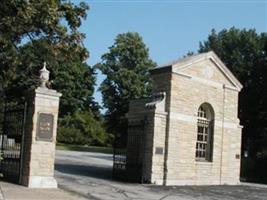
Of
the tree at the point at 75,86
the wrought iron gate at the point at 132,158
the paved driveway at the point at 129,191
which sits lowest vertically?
the paved driveway at the point at 129,191

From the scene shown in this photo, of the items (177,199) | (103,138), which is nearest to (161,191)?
(177,199)

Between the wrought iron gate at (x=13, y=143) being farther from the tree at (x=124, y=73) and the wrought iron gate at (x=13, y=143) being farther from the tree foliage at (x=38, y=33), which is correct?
the tree at (x=124, y=73)

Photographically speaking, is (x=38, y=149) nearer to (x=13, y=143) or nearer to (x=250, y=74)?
(x=13, y=143)

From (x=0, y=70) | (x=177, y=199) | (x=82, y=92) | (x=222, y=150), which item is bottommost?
(x=177, y=199)

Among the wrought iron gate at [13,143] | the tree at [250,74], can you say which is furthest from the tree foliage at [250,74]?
the wrought iron gate at [13,143]

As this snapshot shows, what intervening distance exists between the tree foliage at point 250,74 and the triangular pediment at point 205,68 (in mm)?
13495

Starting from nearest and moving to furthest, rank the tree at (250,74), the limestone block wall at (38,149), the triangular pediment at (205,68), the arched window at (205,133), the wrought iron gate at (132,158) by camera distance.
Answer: the limestone block wall at (38,149) < the wrought iron gate at (132,158) < the triangular pediment at (205,68) < the arched window at (205,133) < the tree at (250,74)

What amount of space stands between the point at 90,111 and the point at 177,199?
52688 millimetres

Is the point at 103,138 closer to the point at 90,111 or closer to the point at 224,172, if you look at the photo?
the point at 90,111

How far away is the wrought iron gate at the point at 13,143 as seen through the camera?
17.7 metres

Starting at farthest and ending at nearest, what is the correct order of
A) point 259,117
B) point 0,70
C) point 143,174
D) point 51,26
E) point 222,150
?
point 259,117 < point 222,150 < point 143,174 < point 0,70 < point 51,26

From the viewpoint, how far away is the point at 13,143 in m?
18.5

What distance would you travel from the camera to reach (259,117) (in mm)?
42281

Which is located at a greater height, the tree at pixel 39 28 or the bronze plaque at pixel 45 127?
the tree at pixel 39 28
